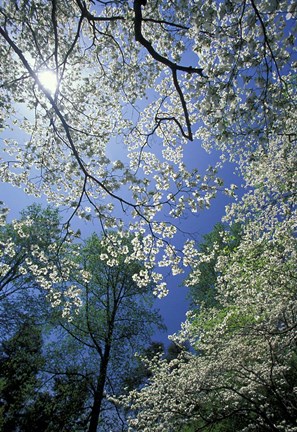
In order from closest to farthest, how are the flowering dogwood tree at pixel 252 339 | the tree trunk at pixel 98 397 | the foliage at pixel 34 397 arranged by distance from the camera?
Result: the flowering dogwood tree at pixel 252 339 < the tree trunk at pixel 98 397 < the foliage at pixel 34 397

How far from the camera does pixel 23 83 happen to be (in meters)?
8.17

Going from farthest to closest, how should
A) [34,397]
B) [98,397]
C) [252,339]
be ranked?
[34,397]
[98,397]
[252,339]

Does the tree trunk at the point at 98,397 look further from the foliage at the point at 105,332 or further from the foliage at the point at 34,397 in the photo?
the foliage at the point at 34,397

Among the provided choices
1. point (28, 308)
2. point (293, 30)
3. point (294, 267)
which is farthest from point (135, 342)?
point (293, 30)

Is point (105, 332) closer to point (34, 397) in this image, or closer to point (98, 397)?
point (98, 397)

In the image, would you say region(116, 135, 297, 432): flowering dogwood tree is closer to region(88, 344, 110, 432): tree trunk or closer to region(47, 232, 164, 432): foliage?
region(88, 344, 110, 432): tree trunk

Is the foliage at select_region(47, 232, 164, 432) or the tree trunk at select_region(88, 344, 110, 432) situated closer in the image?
the tree trunk at select_region(88, 344, 110, 432)

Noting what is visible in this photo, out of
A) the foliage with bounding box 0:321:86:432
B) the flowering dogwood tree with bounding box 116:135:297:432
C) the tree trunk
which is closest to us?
the flowering dogwood tree with bounding box 116:135:297:432

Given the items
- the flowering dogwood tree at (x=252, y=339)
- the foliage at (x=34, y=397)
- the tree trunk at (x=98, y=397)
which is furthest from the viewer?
the foliage at (x=34, y=397)

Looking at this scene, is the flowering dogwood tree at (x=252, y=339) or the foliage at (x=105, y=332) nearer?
A: the flowering dogwood tree at (x=252, y=339)

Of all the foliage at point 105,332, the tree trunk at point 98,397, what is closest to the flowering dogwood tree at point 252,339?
the tree trunk at point 98,397

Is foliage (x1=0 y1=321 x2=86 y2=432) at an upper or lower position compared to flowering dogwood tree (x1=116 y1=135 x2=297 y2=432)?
upper

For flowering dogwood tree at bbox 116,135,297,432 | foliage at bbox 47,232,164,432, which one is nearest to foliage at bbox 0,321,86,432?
foliage at bbox 47,232,164,432

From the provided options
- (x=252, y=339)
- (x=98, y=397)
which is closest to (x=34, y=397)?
(x=98, y=397)
